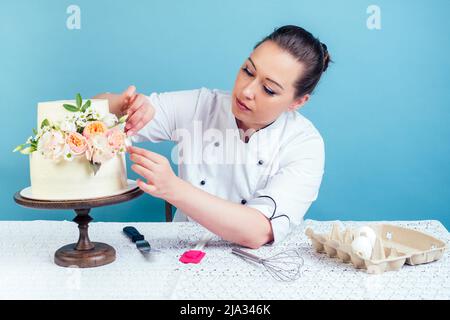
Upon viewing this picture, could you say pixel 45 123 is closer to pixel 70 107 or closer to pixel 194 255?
pixel 70 107

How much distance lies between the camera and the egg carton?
4.50 feet

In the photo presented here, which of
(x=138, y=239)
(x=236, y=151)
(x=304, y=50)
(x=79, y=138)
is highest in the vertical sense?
(x=304, y=50)

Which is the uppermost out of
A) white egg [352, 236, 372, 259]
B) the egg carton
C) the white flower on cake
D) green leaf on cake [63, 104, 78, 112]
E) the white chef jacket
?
green leaf on cake [63, 104, 78, 112]

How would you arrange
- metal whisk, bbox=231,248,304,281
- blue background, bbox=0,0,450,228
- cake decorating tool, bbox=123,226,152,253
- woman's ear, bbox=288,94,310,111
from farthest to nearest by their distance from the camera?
blue background, bbox=0,0,450,228 < woman's ear, bbox=288,94,310,111 < cake decorating tool, bbox=123,226,152,253 < metal whisk, bbox=231,248,304,281

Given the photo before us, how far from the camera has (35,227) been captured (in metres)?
1.72

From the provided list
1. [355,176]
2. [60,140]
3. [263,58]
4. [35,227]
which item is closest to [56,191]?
[60,140]

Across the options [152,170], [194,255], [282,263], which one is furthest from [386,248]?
[152,170]

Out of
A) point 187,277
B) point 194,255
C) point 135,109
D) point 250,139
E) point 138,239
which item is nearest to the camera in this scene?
point 187,277

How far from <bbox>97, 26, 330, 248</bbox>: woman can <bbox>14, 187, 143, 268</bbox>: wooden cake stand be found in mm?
126

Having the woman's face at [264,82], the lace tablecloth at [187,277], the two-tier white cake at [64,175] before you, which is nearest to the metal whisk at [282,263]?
the lace tablecloth at [187,277]

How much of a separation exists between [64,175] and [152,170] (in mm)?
193

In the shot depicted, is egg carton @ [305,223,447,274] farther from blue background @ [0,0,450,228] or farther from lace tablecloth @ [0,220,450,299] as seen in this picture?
blue background @ [0,0,450,228]

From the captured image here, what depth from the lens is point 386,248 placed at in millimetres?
1473

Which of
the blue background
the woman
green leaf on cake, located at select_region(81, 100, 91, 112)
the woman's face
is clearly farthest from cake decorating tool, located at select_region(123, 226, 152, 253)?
the blue background
